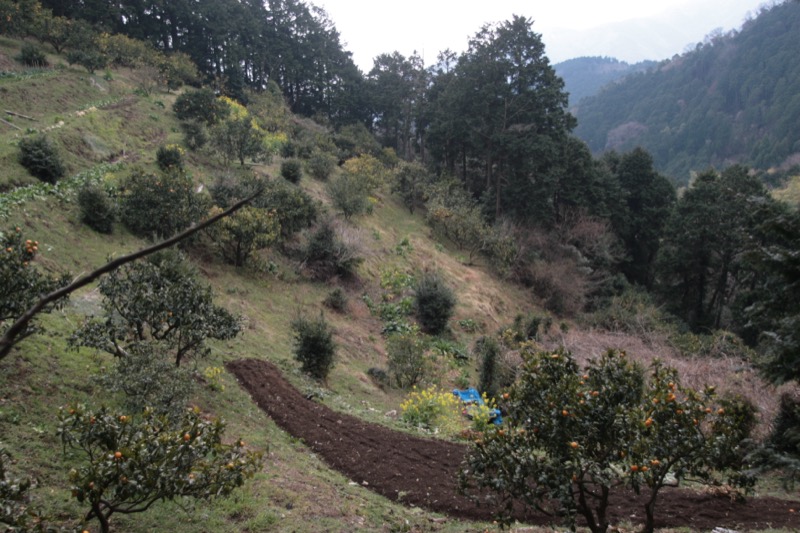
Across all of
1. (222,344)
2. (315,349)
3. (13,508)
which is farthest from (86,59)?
(13,508)

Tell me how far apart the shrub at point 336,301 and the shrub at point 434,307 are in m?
3.11

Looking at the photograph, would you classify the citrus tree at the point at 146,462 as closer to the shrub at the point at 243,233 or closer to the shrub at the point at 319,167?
the shrub at the point at 243,233

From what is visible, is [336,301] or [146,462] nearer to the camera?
[146,462]

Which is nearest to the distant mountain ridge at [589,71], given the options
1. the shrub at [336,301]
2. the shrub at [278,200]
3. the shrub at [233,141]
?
the shrub at [233,141]

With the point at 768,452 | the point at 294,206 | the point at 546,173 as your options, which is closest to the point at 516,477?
the point at 768,452

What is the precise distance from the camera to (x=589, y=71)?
12975 centimetres

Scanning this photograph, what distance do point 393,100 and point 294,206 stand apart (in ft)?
91.3

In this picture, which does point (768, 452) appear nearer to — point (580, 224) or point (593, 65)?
point (580, 224)

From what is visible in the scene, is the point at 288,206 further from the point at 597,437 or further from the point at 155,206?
the point at 597,437

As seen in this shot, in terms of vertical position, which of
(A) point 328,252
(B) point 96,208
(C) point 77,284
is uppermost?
(C) point 77,284

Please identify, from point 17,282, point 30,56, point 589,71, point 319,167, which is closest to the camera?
point 17,282

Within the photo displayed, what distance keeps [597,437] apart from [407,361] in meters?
9.34

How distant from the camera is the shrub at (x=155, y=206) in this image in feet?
48.5

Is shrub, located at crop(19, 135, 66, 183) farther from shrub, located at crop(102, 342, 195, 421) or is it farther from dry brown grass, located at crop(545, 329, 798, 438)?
dry brown grass, located at crop(545, 329, 798, 438)
